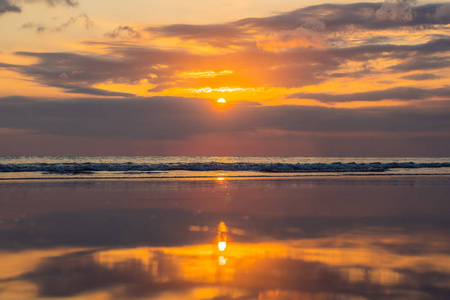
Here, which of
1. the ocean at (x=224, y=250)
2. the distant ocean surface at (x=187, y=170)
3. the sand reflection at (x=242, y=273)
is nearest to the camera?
the sand reflection at (x=242, y=273)

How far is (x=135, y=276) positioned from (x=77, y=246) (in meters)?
2.70

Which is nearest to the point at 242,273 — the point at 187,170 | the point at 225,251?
the point at 225,251

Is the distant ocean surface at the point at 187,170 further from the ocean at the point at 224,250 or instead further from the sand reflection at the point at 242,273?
the sand reflection at the point at 242,273

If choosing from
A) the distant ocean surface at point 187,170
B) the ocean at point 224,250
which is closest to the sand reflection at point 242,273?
the ocean at point 224,250

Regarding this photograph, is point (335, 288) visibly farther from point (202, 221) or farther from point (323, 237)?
point (202, 221)

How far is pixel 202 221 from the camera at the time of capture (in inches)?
502

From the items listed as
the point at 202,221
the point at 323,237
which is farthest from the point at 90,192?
the point at 323,237

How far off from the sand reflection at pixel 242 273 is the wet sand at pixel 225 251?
2cm

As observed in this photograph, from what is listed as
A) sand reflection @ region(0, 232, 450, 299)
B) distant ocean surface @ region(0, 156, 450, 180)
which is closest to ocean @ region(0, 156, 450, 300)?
sand reflection @ region(0, 232, 450, 299)

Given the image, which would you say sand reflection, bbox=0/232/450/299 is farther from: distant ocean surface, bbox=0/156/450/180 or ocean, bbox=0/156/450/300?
distant ocean surface, bbox=0/156/450/180

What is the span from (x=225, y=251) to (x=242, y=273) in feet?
5.42

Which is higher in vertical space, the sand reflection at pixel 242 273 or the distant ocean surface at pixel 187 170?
the distant ocean surface at pixel 187 170

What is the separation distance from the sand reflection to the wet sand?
0.6 inches

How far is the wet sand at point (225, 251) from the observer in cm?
656
